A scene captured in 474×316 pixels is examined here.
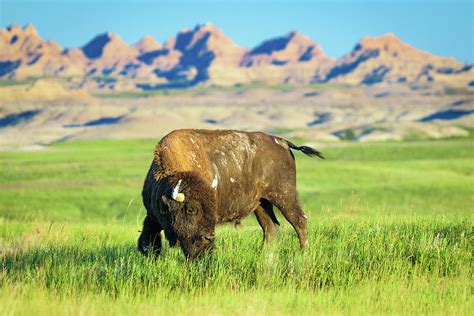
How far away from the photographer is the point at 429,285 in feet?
32.7

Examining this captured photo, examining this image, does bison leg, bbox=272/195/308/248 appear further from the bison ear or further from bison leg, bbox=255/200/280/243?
the bison ear

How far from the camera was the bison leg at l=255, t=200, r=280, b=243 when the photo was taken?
12.7m

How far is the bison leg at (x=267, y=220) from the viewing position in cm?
1272

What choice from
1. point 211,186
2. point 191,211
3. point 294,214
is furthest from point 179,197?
point 294,214

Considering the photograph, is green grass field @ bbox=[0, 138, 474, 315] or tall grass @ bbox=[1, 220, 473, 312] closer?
green grass field @ bbox=[0, 138, 474, 315]

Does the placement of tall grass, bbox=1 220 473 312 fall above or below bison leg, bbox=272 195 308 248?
below

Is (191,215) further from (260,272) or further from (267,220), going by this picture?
(267,220)

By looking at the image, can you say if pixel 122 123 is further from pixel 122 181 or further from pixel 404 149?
pixel 122 181

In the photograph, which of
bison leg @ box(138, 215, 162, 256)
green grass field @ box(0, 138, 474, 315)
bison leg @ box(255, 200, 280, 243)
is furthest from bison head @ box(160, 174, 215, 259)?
bison leg @ box(255, 200, 280, 243)

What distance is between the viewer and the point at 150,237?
11.1 metres

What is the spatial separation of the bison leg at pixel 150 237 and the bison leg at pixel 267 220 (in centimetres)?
222

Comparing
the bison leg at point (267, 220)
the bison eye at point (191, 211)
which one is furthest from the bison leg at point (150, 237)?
the bison leg at point (267, 220)

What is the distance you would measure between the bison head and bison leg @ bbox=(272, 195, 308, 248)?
2630mm

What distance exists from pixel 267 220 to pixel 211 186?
7.63ft
